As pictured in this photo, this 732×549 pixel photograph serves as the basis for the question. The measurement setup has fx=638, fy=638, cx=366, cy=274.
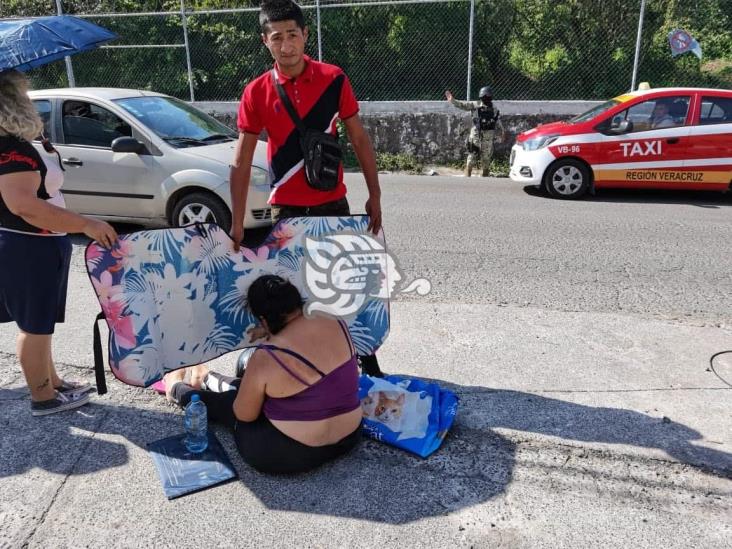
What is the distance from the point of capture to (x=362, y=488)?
2867 mm

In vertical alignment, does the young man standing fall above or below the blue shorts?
above

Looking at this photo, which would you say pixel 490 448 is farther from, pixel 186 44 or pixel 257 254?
pixel 186 44

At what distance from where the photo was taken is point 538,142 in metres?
9.55

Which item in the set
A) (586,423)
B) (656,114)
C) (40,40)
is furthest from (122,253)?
(656,114)

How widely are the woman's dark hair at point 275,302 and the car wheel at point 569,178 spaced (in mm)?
7361

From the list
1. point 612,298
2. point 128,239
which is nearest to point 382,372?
point 128,239

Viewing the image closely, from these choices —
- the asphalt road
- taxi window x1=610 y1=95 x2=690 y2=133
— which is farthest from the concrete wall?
the asphalt road

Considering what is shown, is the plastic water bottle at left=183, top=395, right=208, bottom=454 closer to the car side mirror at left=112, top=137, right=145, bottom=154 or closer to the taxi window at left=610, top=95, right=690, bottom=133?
the car side mirror at left=112, top=137, right=145, bottom=154

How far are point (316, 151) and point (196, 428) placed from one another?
1.52 m

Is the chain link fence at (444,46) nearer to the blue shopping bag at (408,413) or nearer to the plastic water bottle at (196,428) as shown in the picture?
the blue shopping bag at (408,413)

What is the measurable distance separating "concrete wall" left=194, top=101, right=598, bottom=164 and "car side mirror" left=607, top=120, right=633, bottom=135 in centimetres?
347

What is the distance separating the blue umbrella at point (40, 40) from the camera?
112 inches

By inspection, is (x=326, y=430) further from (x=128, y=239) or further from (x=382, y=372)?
(x=128, y=239)

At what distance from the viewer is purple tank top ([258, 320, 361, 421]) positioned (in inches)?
109
